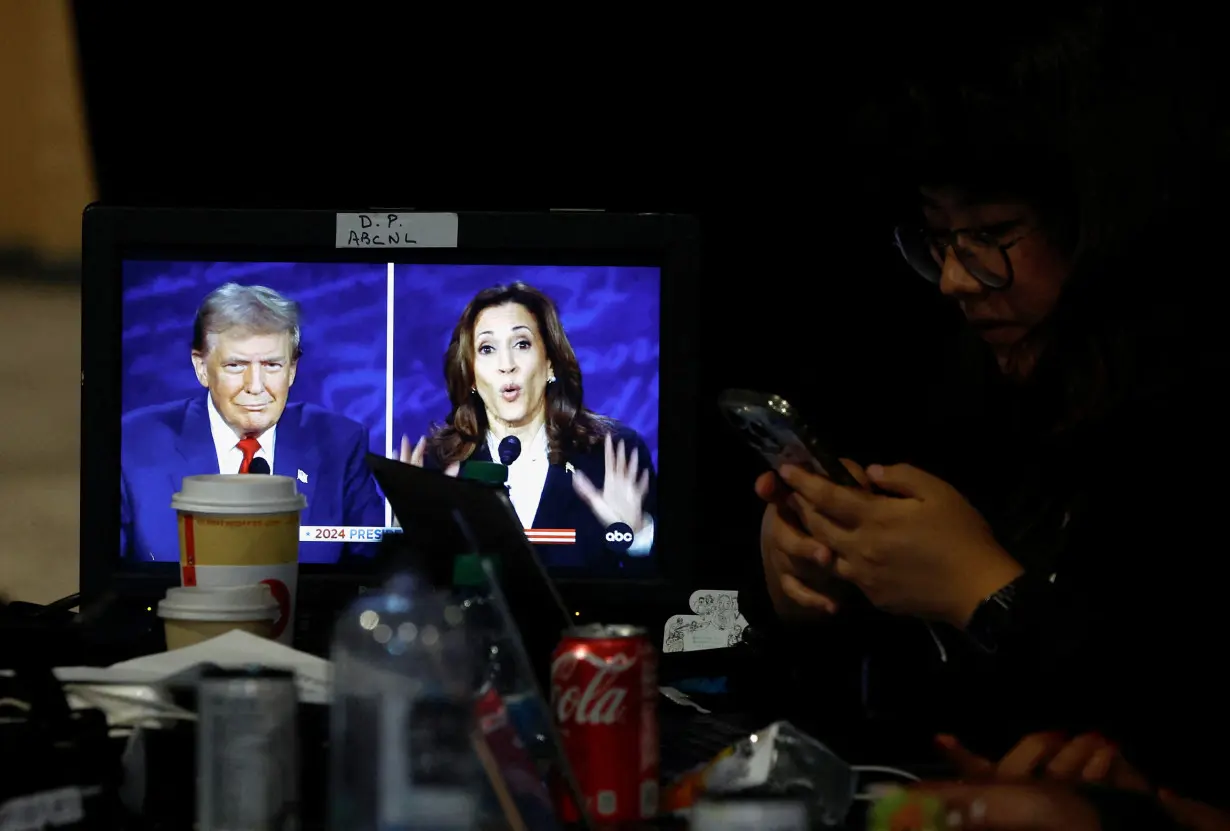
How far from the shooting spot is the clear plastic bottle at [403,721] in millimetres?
814

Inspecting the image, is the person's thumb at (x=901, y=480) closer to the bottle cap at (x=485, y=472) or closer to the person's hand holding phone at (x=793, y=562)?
the person's hand holding phone at (x=793, y=562)

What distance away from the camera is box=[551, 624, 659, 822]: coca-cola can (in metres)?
0.96

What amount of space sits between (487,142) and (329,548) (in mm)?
810

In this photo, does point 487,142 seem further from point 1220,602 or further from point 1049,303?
point 1220,602

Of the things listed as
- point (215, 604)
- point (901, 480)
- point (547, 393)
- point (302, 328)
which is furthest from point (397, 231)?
point (901, 480)

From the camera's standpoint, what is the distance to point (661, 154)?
7.04 ft

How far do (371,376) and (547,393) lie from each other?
8.3 inches

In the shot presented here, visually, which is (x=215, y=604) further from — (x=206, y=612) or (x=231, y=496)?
(x=231, y=496)

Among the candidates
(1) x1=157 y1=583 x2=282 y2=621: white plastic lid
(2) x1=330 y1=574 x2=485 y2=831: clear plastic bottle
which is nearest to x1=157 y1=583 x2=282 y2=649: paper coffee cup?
(1) x1=157 y1=583 x2=282 y2=621: white plastic lid

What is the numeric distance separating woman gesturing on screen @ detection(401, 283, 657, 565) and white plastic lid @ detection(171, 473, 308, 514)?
31 centimetres

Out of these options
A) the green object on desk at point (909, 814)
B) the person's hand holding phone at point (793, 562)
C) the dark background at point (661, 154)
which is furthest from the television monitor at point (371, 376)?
the green object on desk at point (909, 814)

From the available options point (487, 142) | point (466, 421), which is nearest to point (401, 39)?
point (487, 142)

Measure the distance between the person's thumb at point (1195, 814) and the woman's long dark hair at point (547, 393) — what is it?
2.56ft

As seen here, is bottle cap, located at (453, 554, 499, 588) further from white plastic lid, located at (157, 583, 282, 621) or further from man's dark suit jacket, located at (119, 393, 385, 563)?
man's dark suit jacket, located at (119, 393, 385, 563)
